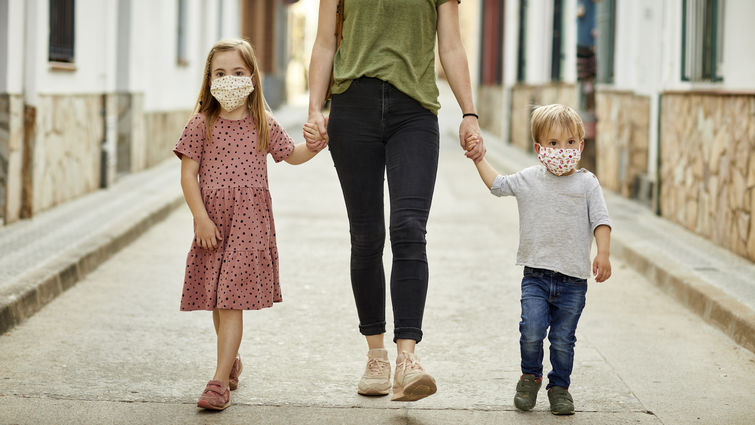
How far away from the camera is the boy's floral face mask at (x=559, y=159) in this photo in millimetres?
4230

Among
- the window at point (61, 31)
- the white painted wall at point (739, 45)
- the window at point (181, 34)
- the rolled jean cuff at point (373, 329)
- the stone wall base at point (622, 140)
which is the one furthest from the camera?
the window at point (181, 34)

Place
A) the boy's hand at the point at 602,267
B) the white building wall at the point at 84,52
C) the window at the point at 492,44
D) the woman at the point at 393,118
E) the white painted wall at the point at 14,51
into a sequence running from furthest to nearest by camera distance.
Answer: the window at the point at 492,44 < the white building wall at the point at 84,52 < the white painted wall at the point at 14,51 < the woman at the point at 393,118 < the boy's hand at the point at 602,267

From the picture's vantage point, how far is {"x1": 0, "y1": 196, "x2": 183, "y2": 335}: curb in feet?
19.5

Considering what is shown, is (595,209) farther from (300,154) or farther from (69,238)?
(69,238)

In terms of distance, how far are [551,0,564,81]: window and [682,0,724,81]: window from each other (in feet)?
25.1

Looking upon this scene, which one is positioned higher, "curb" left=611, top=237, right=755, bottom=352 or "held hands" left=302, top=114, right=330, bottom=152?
"held hands" left=302, top=114, right=330, bottom=152

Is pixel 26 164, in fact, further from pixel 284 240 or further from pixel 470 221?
pixel 470 221

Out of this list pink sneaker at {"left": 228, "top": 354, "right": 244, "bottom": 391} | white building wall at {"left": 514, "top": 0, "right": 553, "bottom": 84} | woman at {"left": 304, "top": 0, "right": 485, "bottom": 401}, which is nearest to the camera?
woman at {"left": 304, "top": 0, "right": 485, "bottom": 401}

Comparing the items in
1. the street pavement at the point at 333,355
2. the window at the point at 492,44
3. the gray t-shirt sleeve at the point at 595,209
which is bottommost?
Result: the street pavement at the point at 333,355

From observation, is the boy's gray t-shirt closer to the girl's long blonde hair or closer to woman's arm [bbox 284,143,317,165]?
woman's arm [bbox 284,143,317,165]

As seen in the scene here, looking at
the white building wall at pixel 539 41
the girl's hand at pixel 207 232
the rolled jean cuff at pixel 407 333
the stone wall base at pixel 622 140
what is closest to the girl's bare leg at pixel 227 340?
the girl's hand at pixel 207 232

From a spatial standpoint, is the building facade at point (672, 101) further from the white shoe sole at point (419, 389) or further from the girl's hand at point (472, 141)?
the white shoe sole at point (419, 389)

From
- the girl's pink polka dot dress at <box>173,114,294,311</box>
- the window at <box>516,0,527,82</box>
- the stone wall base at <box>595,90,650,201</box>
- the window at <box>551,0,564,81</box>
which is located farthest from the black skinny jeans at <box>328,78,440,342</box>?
the window at <box>516,0,527,82</box>

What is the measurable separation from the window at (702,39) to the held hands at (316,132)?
214 inches
